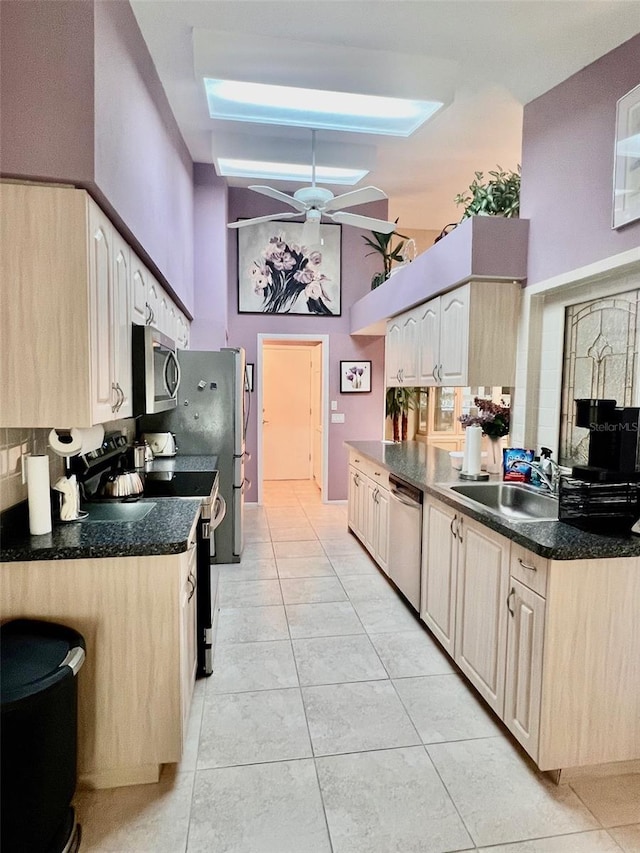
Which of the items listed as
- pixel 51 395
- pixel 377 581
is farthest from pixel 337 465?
pixel 51 395

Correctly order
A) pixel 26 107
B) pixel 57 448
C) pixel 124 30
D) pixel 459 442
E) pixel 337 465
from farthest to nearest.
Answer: pixel 459 442 < pixel 337 465 < pixel 124 30 < pixel 57 448 < pixel 26 107

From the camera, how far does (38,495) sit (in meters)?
1.80

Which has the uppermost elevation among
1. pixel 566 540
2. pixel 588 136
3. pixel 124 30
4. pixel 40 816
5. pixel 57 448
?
Result: pixel 124 30

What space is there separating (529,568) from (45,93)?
2368 millimetres

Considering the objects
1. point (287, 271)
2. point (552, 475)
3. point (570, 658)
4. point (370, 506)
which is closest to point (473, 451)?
point (552, 475)

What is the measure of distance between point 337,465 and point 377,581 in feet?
8.51

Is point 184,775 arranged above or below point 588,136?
below

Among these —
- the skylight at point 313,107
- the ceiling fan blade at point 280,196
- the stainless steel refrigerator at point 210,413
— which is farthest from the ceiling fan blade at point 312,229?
the stainless steel refrigerator at point 210,413

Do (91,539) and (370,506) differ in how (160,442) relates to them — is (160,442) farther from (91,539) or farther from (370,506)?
(91,539)

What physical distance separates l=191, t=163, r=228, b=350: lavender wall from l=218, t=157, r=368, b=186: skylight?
51 cm

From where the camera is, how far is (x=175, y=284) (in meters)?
3.51

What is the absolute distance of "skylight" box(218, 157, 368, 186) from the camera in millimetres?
4059

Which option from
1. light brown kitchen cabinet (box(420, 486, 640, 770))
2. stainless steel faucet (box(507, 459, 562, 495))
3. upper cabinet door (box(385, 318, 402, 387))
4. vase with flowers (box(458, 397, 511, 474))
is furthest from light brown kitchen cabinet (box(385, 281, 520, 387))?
light brown kitchen cabinet (box(420, 486, 640, 770))

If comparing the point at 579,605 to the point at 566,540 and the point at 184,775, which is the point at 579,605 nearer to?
the point at 566,540
